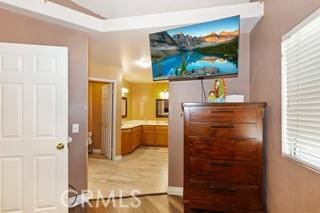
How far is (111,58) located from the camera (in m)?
5.78

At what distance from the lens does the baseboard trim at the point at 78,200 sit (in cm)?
374

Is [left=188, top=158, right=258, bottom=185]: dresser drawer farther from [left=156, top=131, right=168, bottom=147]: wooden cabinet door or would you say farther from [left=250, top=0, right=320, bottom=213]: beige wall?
[left=156, top=131, right=168, bottom=147]: wooden cabinet door

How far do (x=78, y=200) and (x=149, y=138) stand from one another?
5.93 metres

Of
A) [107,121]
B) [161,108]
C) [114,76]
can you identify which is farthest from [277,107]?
[161,108]

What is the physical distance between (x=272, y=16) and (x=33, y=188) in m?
3.17

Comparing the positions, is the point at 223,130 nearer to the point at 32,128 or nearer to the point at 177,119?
the point at 177,119

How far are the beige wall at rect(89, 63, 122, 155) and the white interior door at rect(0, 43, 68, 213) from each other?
325 cm

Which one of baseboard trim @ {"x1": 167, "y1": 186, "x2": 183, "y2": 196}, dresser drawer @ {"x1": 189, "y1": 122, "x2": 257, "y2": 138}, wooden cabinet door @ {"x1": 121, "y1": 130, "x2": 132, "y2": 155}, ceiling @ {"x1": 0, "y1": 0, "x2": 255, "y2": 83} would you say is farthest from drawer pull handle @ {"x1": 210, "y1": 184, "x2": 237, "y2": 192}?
wooden cabinet door @ {"x1": 121, "y1": 130, "x2": 132, "y2": 155}

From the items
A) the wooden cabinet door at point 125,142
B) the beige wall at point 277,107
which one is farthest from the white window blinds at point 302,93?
the wooden cabinet door at point 125,142

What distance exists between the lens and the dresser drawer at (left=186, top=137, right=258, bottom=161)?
111 inches

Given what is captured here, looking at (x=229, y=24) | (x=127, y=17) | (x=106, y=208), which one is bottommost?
(x=106, y=208)

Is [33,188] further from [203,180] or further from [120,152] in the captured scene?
[120,152]

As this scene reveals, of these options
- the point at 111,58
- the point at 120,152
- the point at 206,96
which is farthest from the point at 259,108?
the point at 120,152

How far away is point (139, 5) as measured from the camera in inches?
140
